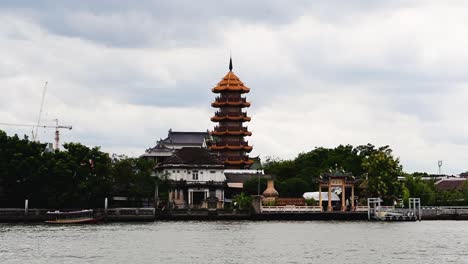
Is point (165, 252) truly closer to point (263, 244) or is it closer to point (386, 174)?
point (263, 244)

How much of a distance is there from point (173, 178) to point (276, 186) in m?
18.6

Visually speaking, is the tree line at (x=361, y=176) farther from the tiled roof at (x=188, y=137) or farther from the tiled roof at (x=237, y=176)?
the tiled roof at (x=188, y=137)

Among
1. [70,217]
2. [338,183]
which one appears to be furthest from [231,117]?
[70,217]

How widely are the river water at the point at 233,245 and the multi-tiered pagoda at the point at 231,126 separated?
241ft

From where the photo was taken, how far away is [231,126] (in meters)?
178

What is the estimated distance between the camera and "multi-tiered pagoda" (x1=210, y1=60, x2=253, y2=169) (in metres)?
176

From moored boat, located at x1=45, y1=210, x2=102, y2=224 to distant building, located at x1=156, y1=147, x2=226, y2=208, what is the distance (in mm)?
37251

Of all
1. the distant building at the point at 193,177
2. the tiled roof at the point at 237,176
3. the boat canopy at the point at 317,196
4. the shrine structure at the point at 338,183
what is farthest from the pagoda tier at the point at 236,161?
the shrine structure at the point at 338,183

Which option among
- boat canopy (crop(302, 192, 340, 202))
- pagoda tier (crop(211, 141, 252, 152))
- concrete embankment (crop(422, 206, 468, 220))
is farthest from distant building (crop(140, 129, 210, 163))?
concrete embankment (crop(422, 206, 468, 220))

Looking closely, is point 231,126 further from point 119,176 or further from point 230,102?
point 119,176

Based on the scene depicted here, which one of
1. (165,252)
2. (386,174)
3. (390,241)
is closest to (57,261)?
(165,252)

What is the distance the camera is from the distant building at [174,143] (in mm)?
178500

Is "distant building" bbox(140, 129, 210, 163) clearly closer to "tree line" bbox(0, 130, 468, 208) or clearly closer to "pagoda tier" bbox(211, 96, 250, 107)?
"pagoda tier" bbox(211, 96, 250, 107)

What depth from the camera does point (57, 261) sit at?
202 ft
